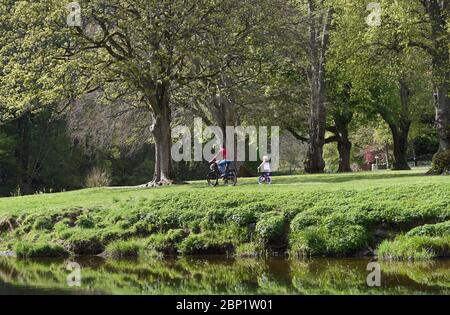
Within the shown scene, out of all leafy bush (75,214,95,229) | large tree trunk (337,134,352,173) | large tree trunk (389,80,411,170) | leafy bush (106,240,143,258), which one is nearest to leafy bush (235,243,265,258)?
leafy bush (106,240,143,258)

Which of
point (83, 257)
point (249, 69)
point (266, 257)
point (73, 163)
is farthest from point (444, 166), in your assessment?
point (73, 163)

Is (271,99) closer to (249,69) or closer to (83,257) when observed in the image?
(249,69)

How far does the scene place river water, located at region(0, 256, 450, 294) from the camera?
14852mm

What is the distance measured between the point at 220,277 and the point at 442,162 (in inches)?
615

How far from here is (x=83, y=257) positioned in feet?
71.1

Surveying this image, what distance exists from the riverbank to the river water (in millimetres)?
752

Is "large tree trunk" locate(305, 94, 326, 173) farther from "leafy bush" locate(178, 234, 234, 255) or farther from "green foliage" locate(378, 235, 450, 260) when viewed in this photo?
"green foliage" locate(378, 235, 450, 260)

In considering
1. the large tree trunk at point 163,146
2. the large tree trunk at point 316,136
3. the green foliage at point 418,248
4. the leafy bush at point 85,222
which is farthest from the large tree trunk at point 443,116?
the leafy bush at point 85,222

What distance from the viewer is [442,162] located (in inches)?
1159

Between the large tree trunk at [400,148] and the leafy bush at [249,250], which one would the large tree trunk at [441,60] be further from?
the leafy bush at [249,250]

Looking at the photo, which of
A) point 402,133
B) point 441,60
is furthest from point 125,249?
point 402,133

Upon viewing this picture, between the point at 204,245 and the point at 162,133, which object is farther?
the point at 162,133

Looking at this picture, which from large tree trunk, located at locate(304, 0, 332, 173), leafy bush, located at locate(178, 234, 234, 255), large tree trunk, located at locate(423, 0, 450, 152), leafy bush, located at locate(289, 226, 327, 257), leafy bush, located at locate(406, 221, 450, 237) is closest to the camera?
leafy bush, located at locate(406, 221, 450, 237)

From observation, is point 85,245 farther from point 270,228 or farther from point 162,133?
point 162,133
